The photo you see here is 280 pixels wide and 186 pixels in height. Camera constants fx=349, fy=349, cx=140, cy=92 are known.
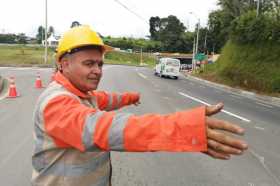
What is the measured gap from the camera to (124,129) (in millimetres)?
1669

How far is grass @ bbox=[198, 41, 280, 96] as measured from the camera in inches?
977

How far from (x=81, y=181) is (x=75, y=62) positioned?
2.44 feet

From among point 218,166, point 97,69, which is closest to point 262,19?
point 218,166

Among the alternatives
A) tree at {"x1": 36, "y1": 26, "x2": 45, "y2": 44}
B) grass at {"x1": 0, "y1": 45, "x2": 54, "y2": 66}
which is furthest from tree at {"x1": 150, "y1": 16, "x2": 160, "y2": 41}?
grass at {"x1": 0, "y1": 45, "x2": 54, "y2": 66}

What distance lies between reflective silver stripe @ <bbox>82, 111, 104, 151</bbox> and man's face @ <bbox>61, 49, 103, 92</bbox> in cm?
51

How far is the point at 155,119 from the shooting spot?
5.39 feet

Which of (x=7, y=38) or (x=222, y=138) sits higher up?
(x=7, y=38)

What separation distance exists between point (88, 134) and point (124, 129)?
19cm

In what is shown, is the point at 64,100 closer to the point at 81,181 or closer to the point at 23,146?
the point at 81,181

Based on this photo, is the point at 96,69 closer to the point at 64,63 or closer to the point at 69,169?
the point at 64,63

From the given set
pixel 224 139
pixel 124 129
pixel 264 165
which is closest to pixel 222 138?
pixel 224 139

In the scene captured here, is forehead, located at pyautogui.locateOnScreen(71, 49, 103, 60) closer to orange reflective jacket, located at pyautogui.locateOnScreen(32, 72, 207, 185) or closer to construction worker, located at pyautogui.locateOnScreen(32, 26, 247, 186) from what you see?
construction worker, located at pyautogui.locateOnScreen(32, 26, 247, 186)

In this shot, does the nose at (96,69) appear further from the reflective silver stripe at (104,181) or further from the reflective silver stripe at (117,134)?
the reflective silver stripe at (104,181)

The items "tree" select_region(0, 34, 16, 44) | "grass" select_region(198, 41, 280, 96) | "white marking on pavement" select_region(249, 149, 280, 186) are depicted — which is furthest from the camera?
"tree" select_region(0, 34, 16, 44)
